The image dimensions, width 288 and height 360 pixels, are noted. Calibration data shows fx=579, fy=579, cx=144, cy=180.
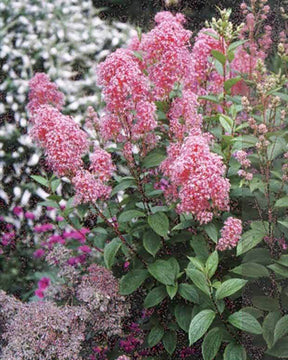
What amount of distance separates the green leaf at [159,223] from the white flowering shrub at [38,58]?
2.06m

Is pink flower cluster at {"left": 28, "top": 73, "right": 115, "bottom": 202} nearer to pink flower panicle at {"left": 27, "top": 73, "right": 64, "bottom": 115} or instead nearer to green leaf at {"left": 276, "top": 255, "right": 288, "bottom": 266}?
pink flower panicle at {"left": 27, "top": 73, "right": 64, "bottom": 115}

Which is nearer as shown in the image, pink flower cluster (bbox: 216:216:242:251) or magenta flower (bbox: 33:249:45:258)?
pink flower cluster (bbox: 216:216:242:251)

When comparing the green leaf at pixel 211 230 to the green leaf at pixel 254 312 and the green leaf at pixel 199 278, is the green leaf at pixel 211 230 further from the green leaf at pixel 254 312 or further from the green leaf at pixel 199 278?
the green leaf at pixel 254 312

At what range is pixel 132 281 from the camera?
2209 mm

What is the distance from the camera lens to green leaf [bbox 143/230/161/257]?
6.91ft

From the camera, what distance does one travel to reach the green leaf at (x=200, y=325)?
1733mm

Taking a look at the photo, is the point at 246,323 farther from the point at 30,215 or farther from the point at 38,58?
the point at 38,58

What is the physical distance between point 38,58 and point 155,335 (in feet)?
8.50

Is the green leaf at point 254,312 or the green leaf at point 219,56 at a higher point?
the green leaf at point 219,56

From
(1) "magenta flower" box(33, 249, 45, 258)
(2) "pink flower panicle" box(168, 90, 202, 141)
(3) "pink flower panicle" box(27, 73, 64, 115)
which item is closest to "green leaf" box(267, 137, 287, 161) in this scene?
(2) "pink flower panicle" box(168, 90, 202, 141)

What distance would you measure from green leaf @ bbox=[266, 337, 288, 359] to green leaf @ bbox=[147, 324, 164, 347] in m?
→ 0.47

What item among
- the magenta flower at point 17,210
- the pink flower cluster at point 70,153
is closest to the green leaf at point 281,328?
the pink flower cluster at point 70,153

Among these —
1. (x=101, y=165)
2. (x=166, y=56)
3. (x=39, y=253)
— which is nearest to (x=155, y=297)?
(x=101, y=165)

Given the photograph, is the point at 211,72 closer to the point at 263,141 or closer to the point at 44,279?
the point at 263,141
